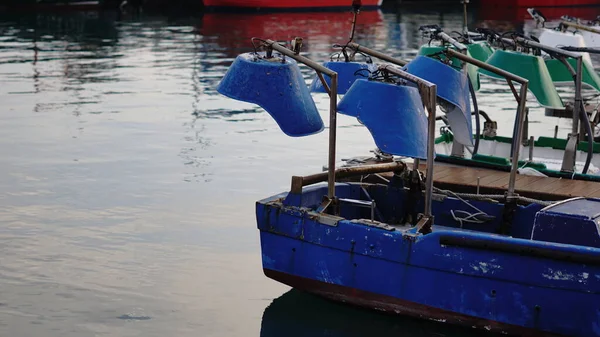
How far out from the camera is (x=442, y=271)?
30.7 feet

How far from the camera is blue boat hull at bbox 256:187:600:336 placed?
29.0 ft

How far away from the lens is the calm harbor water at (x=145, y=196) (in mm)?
10148

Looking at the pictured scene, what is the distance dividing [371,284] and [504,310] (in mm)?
1216

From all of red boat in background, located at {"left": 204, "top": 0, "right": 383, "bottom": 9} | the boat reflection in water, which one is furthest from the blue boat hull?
red boat in background, located at {"left": 204, "top": 0, "right": 383, "bottom": 9}

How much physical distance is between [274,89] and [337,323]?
7.02ft

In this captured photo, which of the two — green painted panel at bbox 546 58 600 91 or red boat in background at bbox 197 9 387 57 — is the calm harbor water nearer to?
green painted panel at bbox 546 58 600 91

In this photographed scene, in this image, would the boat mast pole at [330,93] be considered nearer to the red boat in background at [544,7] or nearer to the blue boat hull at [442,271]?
the blue boat hull at [442,271]

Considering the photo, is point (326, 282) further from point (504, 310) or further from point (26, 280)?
point (26, 280)

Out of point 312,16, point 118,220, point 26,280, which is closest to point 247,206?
point 118,220

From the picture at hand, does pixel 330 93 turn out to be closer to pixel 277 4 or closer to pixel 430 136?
pixel 430 136

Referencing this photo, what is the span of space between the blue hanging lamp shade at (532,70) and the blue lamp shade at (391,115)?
2.96 meters

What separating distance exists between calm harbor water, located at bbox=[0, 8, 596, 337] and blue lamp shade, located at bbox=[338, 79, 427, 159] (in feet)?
5.21

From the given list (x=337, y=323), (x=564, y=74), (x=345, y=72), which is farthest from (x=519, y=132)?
(x=564, y=74)

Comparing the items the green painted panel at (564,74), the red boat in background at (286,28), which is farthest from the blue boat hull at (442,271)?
the red boat in background at (286,28)
